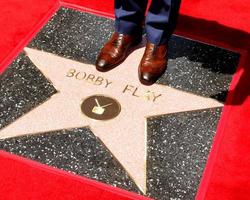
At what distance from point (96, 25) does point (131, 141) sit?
0.94 meters

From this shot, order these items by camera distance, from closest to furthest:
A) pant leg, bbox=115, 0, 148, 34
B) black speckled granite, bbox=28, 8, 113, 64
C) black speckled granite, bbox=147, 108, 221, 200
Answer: black speckled granite, bbox=147, 108, 221, 200 < pant leg, bbox=115, 0, 148, 34 < black speckled granite, bbox=28, 8, 113, 64

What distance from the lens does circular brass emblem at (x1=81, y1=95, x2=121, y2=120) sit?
2.07m

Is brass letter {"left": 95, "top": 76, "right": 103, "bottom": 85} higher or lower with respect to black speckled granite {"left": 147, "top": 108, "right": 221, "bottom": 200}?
higher

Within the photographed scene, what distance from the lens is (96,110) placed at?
6.83 feet

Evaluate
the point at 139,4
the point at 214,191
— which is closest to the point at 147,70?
the point at 139,4

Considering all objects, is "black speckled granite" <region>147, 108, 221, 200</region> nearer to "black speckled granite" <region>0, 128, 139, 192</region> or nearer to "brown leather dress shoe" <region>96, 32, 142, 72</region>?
"black speckled granite" <region>0, 128, 139, 192</region>

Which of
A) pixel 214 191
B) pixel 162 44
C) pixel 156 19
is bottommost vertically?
pixel 214 191

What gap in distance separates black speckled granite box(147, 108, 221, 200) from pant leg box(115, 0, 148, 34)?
54 centimetres

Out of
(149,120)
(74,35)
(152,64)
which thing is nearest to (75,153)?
(149,120)

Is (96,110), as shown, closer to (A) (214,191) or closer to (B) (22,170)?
(B) (22,170)

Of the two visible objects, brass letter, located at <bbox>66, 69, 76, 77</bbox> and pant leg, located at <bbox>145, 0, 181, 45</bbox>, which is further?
brass letter, located at <bbox>66, 69, 76, 77</bbox>

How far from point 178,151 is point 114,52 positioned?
Answer: 2.21 ft

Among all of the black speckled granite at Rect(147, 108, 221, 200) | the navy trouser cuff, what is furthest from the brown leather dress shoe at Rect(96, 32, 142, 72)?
the black speckled granite at Rect(147, 108, 221, 200)

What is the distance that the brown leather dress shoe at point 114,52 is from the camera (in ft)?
7.52
